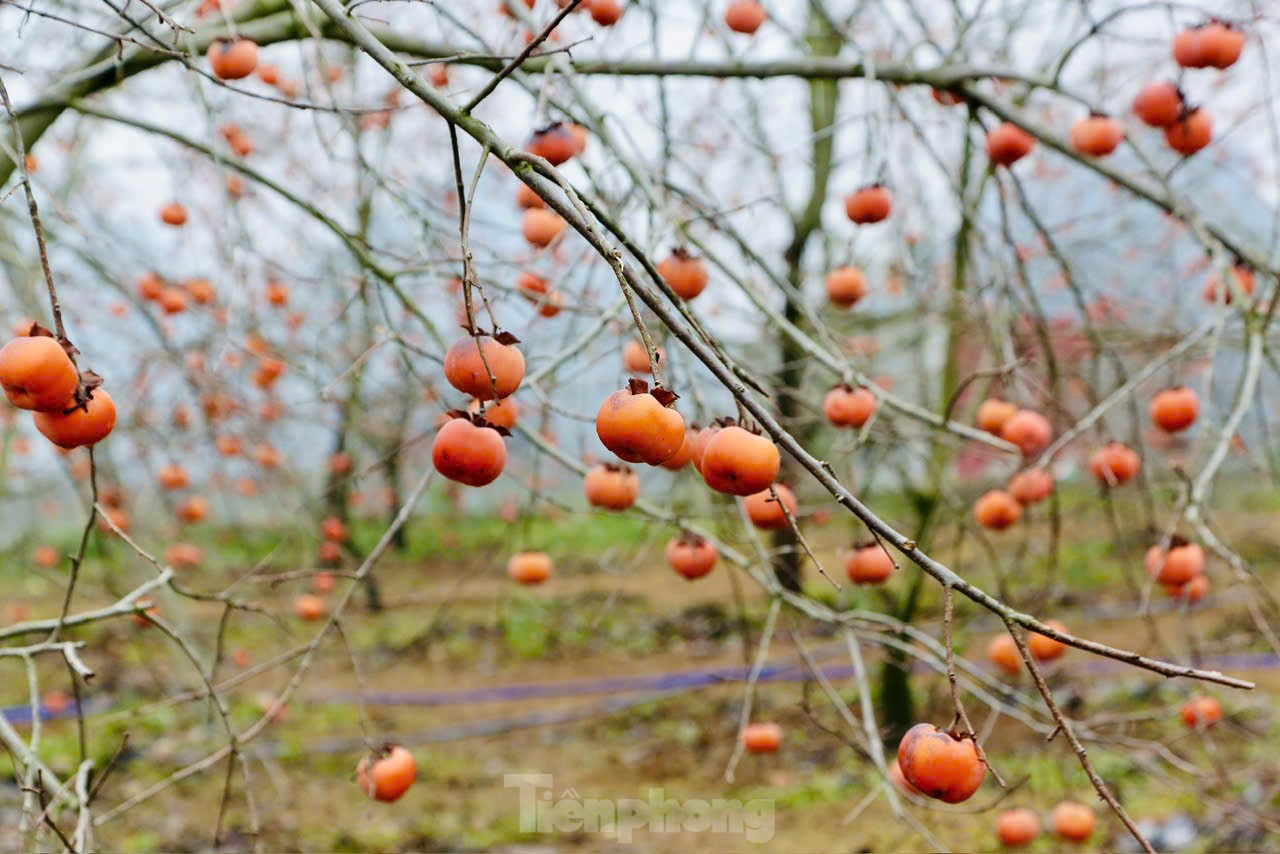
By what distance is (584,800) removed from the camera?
462 cm

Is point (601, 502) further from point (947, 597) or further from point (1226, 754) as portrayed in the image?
point (1226, 754)

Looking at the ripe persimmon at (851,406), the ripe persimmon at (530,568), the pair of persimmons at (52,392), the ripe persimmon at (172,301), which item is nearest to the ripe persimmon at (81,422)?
the pair of persimmons at (52,392)

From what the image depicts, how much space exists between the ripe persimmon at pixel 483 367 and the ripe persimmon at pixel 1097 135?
1.99 m

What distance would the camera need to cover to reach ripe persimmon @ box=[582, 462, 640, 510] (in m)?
1.92

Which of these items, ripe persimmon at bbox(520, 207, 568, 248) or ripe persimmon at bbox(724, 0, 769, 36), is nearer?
ripe persimmon at bbox(520, 207, 568, 248)

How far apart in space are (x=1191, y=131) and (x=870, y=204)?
78cm

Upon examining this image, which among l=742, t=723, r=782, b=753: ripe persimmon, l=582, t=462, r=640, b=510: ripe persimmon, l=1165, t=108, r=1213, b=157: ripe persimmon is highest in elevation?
l=1165, t=108, r=1213, b=157: ripe persimmon

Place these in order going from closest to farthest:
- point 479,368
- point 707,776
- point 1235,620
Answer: point 479,368 → point 707,776 → point 1235,620

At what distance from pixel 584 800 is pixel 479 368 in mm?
3912

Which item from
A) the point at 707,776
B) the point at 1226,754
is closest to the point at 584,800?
the point at 707,776

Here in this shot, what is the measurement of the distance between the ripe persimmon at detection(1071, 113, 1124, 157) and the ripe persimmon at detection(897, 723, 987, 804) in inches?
76.7

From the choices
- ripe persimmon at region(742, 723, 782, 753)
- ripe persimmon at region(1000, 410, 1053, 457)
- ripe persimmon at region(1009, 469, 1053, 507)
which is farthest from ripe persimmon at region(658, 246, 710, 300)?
ripe persimmon at region(742, 723, 782, 753)

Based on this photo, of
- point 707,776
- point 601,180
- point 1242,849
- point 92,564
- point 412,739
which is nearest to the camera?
point 601,180

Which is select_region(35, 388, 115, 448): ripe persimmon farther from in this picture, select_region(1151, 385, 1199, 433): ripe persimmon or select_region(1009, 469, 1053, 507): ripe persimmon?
select_region(1151, 385, 1199, 433): ripe persimmon
